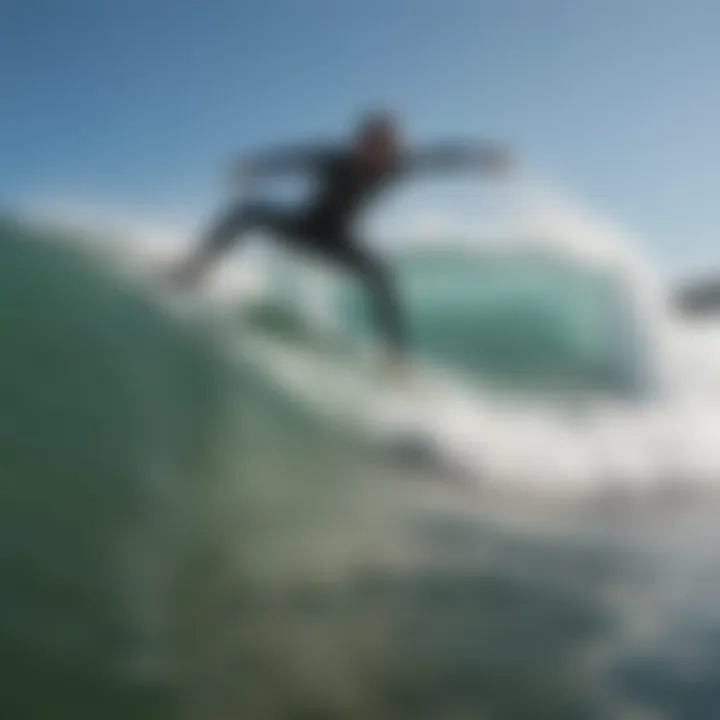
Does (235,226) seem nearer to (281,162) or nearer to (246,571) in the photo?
(281,162)

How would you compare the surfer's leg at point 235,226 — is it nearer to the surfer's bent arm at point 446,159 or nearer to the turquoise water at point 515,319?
the turquoise water at point 515,319

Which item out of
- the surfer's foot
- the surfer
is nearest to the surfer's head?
the surfer

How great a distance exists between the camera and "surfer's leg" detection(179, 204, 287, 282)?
2.91 m

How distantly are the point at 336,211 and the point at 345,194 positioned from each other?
47mm

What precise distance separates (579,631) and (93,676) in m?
1.14

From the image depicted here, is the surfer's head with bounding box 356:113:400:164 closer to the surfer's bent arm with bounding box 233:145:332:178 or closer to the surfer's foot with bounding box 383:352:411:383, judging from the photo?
the surfer's bent arm with bounding box 233:145:332:178

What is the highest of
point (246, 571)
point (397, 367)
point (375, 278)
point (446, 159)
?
point (446, 159)

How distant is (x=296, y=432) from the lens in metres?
3.14

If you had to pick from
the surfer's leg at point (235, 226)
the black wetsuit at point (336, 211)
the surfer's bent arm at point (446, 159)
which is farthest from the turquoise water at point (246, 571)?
the surfer's bent arm at point (446, 159)

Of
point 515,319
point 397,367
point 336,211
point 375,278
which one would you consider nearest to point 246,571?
point 397,367

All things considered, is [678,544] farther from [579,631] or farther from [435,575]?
[435,575]

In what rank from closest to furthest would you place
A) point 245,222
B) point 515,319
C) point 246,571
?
point 246,571, point 245,222, point 515,319

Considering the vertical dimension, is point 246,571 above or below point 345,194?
below

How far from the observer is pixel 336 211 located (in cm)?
294
